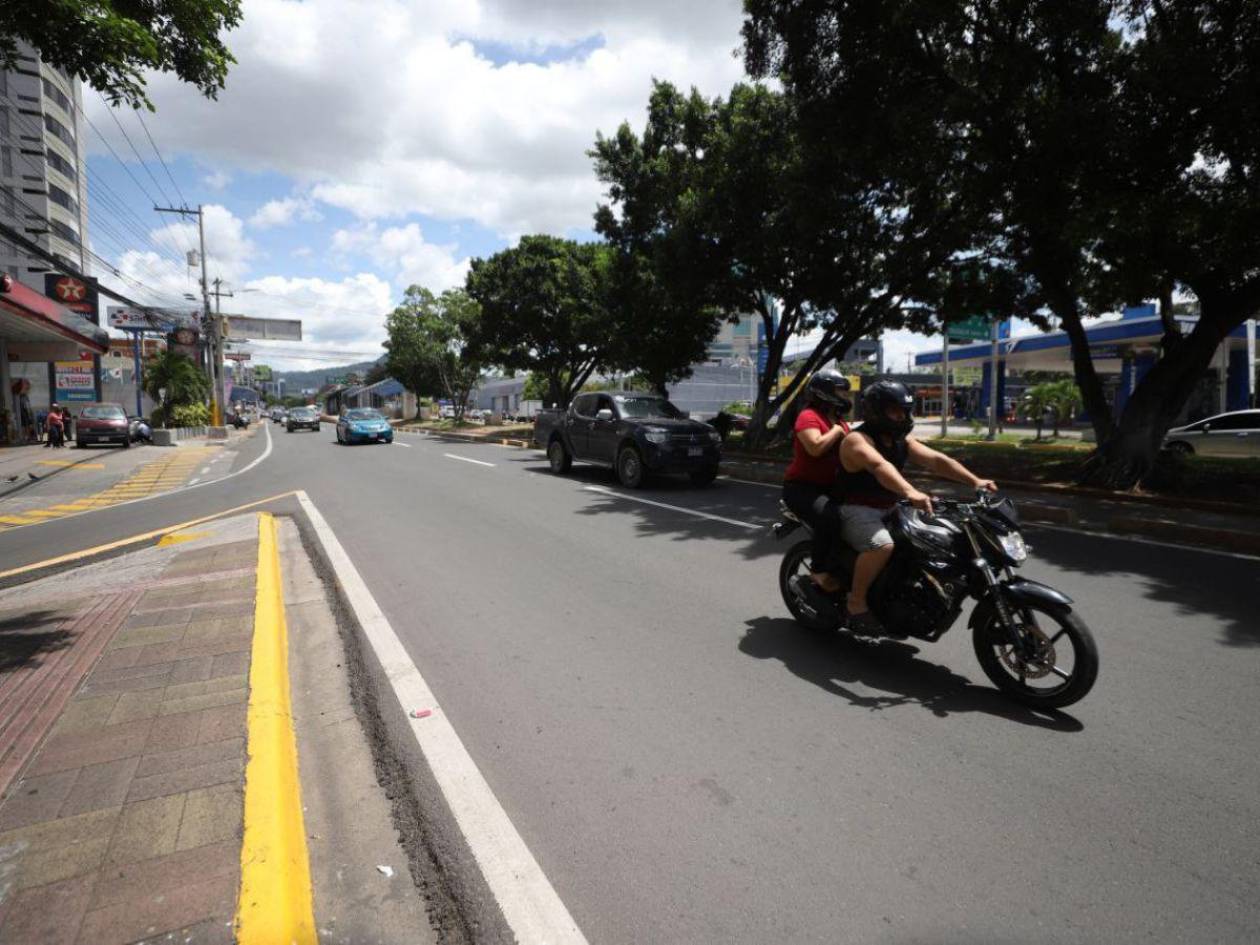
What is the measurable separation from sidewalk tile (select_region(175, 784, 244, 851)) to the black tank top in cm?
345

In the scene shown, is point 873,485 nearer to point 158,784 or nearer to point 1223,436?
point 158,784

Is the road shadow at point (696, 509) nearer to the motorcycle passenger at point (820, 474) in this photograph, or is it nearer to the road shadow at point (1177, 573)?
the motorcycle passenger at point (820, 474)

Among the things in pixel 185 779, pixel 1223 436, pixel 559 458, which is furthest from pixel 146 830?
pixel 1223 436

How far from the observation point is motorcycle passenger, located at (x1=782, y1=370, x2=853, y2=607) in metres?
4.42

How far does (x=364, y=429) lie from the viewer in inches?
1036

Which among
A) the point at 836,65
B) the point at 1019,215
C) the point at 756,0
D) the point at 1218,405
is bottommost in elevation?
the point at 1218,405

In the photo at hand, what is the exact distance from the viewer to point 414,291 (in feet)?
167

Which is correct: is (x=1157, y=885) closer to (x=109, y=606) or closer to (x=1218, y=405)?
(x=109, y=606)

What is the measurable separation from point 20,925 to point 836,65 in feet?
47.0

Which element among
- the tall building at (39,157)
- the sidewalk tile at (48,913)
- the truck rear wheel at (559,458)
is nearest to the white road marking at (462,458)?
the truck rear wheel at (559,458)

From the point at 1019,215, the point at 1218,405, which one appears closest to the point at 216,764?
the point at 1019,215

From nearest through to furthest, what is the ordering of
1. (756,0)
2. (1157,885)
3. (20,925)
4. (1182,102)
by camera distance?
(20,925), (1157,885), (1182,102), (756,0)

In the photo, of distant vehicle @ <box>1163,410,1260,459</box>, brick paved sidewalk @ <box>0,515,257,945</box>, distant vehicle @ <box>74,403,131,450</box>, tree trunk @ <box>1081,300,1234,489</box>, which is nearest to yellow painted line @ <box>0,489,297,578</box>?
brick paved sidewalk @ <box>0,515,257,945</box>

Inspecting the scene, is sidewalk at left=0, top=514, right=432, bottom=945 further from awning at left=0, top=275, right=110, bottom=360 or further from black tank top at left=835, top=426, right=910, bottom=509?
awning at left=0, top=275, right=110, bottom=360
